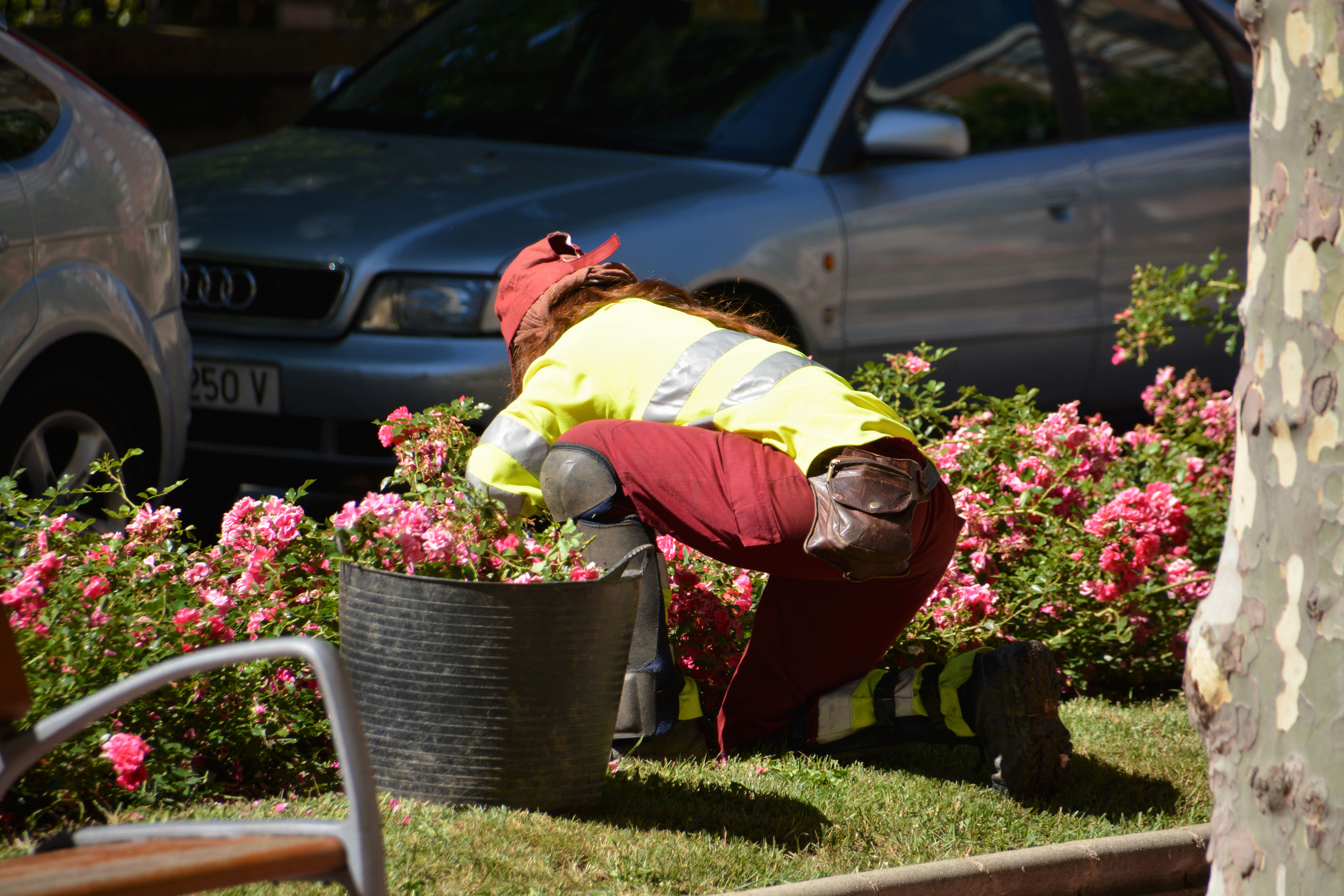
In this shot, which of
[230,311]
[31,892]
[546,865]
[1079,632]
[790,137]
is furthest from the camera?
[790,137]

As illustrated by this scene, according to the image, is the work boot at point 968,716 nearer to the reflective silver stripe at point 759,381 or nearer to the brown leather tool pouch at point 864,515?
the brown leather tool pouch at point 864,515

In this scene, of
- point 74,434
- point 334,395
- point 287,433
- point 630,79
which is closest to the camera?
point 74,434

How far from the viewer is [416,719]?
289 centimetres

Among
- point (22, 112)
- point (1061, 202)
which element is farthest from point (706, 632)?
point (1061, 202)

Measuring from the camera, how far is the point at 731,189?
17.3 ft

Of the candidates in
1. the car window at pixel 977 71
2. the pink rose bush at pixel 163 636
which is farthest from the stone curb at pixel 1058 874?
the car window at pixel 977 71

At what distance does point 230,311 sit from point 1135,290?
2.91 meters

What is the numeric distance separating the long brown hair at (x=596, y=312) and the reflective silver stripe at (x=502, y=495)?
358 millimetres

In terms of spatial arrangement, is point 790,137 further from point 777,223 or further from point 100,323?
point 100,323

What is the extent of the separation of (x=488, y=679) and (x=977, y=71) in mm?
4095

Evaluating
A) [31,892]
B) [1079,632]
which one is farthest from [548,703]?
[1079,632]

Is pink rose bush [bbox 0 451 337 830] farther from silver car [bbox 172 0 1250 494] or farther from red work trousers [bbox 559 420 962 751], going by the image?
silver car [bbox 172 0 1250 494]

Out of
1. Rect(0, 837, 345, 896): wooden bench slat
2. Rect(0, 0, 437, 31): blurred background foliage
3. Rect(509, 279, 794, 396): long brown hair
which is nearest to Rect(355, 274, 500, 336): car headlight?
Rect(509, 279, 794, 396): long brown hair

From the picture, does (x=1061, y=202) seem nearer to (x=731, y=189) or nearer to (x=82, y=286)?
(x=731, y=189)
